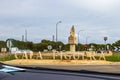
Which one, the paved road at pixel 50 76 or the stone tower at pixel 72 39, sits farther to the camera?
the stone tower at pixel 72 39

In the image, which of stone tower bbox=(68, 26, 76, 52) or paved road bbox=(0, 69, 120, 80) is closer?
paved road bbox=(0, 69, 120, 80)

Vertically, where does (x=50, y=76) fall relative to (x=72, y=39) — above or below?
below

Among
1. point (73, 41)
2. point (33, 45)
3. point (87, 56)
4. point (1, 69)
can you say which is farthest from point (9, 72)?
point (33, 45)

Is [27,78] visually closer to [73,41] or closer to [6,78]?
[6,78]

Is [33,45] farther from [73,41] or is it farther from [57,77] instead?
[57,77]

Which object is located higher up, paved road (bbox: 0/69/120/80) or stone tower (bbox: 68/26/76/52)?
stone tower (bbox: 68/26/76/52)

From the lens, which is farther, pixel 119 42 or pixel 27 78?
pixel 119 42

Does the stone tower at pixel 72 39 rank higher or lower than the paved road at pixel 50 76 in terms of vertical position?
higher

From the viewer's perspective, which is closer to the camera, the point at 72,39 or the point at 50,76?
the point at 50,76

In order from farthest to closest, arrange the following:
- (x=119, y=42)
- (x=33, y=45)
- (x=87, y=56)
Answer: (x=119, y=42) → (x=33, y=45) → (x=87, y=56)

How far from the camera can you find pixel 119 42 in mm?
159375

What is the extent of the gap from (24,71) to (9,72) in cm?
15

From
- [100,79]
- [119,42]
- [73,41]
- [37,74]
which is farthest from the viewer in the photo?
A: [119,42]

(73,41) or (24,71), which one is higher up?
(73,41)
